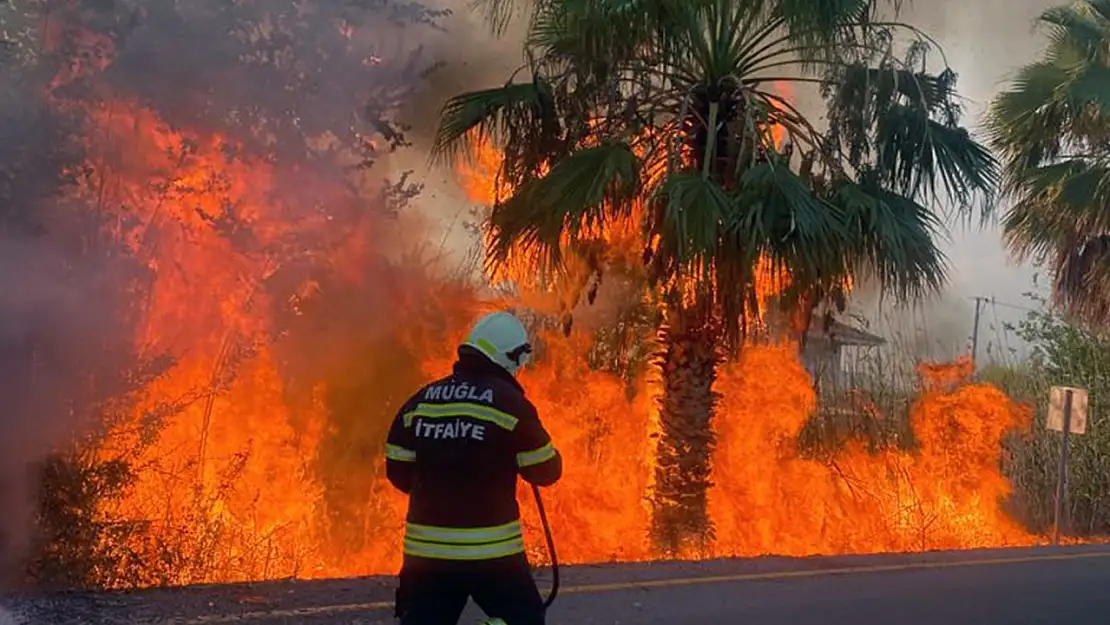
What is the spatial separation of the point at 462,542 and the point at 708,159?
595 cm

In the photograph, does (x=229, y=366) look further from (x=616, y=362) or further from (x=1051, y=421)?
(x=1051, y=421)

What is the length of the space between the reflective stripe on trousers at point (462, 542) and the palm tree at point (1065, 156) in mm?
10438

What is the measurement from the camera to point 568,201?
819 cm

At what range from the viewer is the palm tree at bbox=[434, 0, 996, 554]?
8195 mm

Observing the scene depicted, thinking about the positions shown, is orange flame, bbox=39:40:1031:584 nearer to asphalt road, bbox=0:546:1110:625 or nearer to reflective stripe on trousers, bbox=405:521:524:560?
asphalt road, bbox=0:546:1110:625

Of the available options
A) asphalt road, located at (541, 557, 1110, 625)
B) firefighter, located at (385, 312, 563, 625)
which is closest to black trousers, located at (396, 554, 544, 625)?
firefighter, located at (385, 312, 563, 625)

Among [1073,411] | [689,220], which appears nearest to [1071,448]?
[1073,411]

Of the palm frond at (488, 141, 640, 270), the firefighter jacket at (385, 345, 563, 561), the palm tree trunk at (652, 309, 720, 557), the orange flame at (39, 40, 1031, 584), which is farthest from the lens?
the palm tree trunk at (652, 309, 720, 557)

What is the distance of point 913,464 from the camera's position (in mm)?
13219

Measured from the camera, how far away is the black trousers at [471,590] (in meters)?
3.34

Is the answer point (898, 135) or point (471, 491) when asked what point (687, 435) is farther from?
point (471, 491)

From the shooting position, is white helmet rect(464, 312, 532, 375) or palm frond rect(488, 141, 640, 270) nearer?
white helmet rect(464, 312, 532, 375)

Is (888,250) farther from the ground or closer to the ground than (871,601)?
farther from the ground

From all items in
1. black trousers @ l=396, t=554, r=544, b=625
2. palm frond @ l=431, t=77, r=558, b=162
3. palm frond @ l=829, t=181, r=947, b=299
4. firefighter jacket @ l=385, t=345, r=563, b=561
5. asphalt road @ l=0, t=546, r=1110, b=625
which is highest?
palm frond @ l=431, t=77, r=558, b=162
